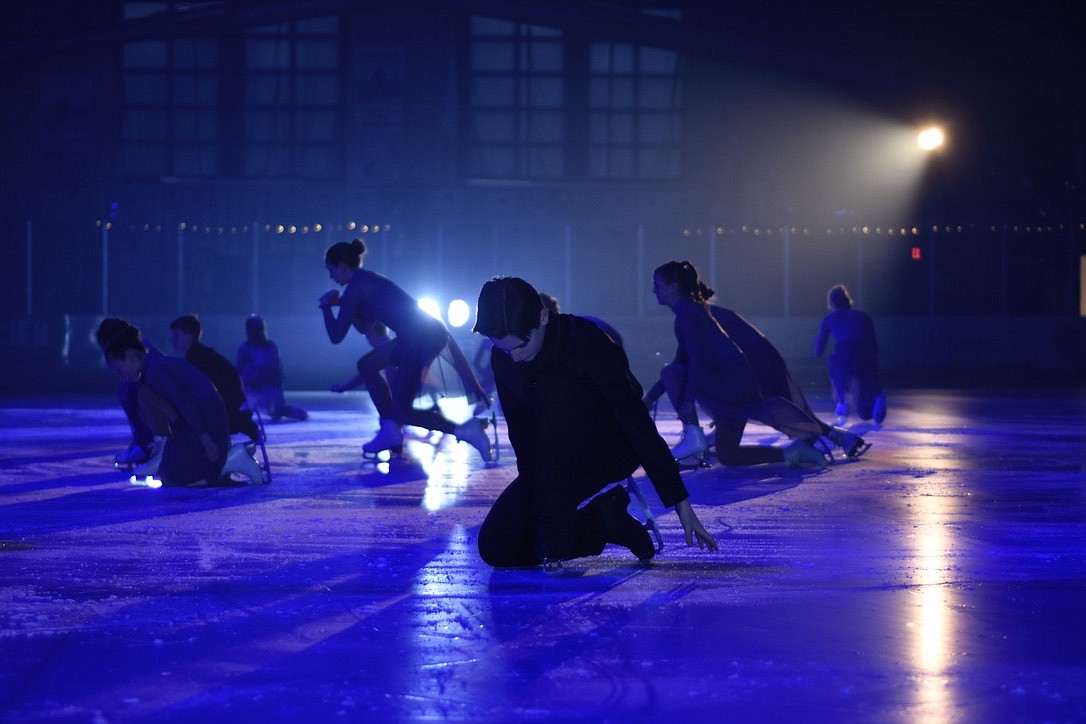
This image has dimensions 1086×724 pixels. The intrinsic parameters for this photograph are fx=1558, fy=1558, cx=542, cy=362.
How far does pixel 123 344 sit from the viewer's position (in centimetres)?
980

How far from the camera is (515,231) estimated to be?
34031mm

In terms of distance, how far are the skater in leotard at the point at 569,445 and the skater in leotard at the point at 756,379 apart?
456 cm

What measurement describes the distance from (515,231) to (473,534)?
26.4 meters

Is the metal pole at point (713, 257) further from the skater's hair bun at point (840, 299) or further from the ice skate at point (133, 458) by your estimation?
the ice skate at point (133, 458)

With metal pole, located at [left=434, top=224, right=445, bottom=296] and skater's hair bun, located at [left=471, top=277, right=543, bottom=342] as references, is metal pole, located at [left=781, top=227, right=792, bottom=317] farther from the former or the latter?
skater's hair bun, located at [left=471, top=277, right=543, bottom=342]

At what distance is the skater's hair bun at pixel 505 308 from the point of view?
5965mm

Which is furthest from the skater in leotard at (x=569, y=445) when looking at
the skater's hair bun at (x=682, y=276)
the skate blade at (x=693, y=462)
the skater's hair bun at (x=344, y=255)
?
the skater's hair bun at (x=344, y=255)

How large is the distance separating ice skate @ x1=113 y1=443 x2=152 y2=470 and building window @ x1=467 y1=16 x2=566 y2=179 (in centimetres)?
2381

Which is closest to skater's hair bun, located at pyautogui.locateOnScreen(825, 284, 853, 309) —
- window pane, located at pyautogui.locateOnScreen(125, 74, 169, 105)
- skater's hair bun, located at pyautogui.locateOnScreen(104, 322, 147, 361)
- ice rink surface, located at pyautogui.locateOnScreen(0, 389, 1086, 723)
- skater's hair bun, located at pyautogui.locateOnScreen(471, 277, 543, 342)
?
ice rink surface, located at pyautogui.locateOnScreen(0, 389, 1086, 723)

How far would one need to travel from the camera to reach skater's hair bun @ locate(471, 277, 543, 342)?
19.6 ft

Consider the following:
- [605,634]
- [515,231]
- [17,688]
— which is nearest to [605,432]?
[605,634]

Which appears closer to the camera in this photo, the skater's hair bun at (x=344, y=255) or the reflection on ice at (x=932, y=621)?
the reflection on ice at (x=932, y=621)

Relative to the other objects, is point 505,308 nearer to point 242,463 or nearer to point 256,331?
point 242,463

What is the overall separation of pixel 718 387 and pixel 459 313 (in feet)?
68.3
